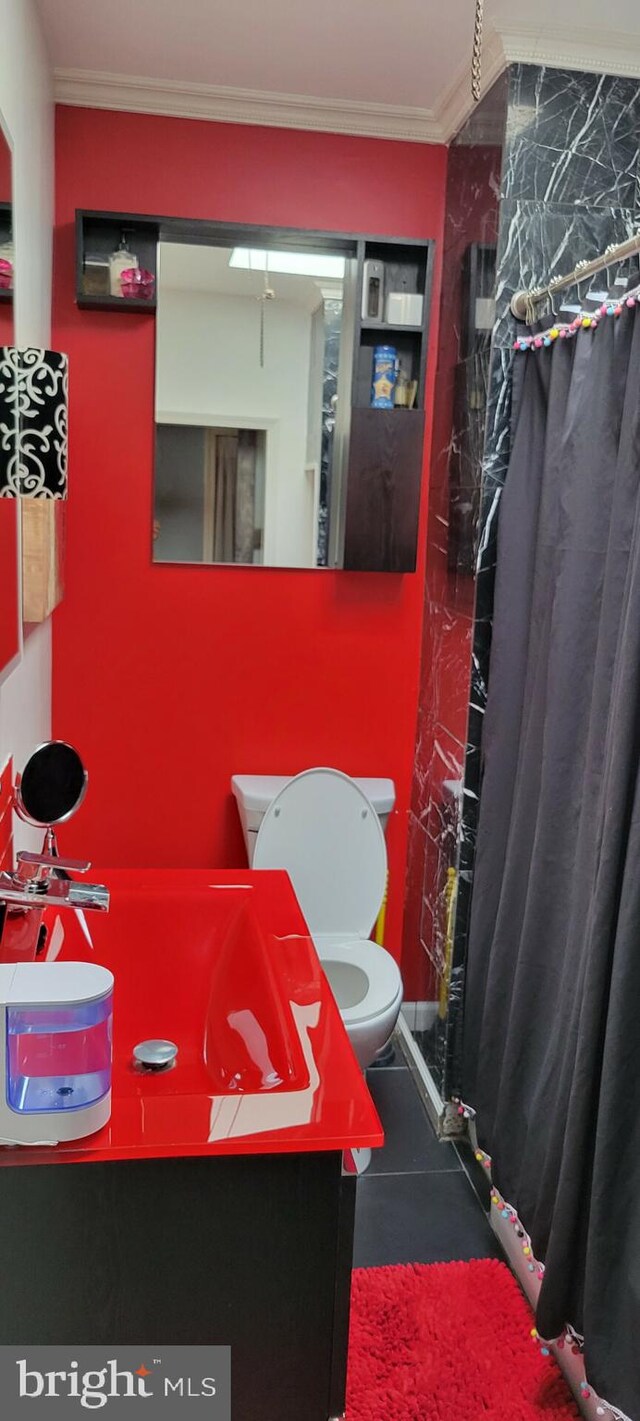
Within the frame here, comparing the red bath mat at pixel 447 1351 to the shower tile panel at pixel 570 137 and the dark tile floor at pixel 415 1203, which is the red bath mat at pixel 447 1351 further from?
the shower tile panel at pixel 570 137

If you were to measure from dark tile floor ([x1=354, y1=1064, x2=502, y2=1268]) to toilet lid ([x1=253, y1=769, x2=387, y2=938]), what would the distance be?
1.65 feet

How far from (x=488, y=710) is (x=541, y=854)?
0.45 metres

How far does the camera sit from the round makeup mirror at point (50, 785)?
1.53 m

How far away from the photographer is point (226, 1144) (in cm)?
114

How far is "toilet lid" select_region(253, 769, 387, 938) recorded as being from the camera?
2.70 metres

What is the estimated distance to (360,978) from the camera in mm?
2533

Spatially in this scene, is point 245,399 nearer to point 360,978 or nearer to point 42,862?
point 360,978

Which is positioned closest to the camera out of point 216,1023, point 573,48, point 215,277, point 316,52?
point 216,1023

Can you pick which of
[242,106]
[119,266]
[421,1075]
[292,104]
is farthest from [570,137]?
[421,1075]

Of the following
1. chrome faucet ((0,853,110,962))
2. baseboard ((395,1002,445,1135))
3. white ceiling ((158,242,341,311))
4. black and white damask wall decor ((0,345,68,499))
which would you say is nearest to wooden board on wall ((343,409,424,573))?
white ceiling ((158,242,341,311))

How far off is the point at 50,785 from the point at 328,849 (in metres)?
1.24

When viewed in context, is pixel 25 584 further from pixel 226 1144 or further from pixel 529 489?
pixel 226 1144

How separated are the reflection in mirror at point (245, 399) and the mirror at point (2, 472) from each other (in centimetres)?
99

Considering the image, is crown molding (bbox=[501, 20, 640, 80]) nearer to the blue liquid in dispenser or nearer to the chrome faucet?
the chrome faucet
